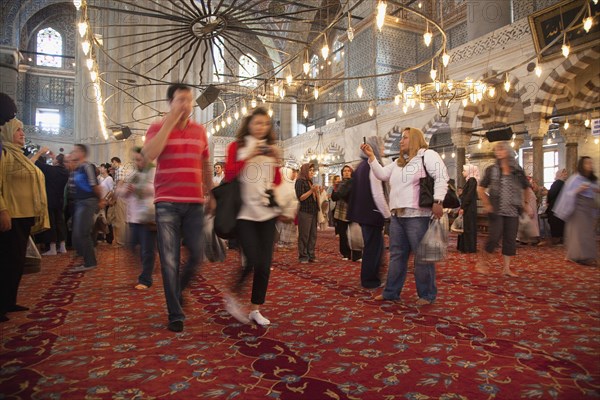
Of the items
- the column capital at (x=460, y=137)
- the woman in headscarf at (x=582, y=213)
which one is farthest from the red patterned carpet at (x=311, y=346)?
the column capital at (x=460, y=137)

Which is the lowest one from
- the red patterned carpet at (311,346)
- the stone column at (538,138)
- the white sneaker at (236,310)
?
the red patterned carpet at (311,346)

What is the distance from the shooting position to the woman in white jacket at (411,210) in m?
2.78

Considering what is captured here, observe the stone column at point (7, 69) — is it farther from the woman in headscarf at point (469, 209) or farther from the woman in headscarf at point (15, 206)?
the woman in headscarf at point (469, 209)

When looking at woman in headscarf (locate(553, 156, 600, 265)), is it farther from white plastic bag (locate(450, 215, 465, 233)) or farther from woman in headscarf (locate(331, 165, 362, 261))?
white plastic bag (locate(450, 215, 465, 233))

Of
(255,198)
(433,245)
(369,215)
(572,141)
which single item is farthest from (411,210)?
(572,141)

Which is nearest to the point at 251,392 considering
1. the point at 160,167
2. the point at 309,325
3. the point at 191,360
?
the point at 191,360

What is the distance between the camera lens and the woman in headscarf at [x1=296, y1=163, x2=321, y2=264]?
510cm

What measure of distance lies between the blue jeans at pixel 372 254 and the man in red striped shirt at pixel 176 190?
1.63 metres

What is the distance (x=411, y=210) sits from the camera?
2.81 meters

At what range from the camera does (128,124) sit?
1191 cm

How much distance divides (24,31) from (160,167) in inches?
1086

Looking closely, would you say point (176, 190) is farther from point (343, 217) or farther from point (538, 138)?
point (538, 138)

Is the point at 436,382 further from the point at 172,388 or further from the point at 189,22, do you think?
the point at 189,22

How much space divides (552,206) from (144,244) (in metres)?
6.99
